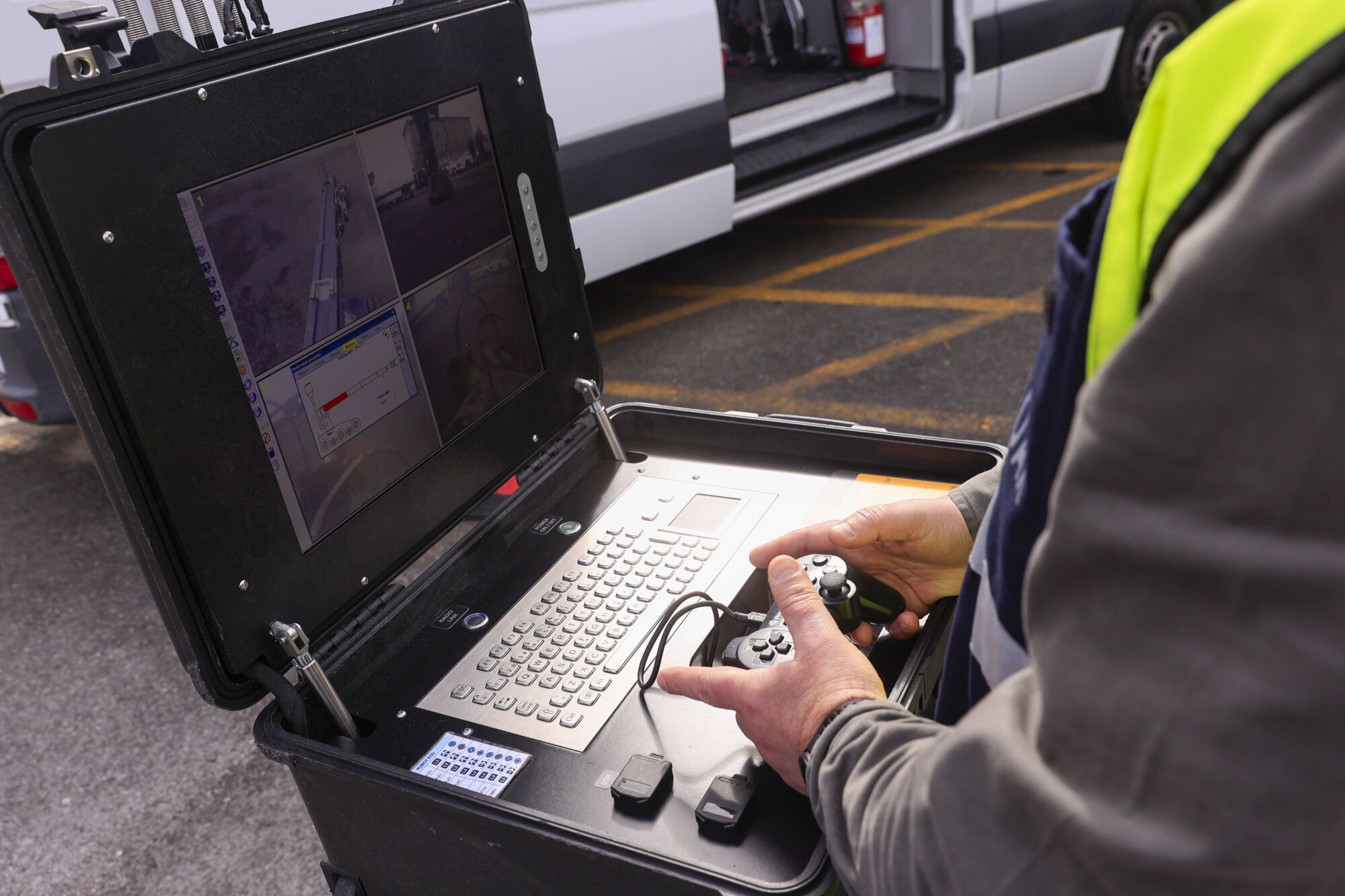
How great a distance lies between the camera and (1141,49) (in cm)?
519

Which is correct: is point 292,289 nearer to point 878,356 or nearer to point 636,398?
point 636,398

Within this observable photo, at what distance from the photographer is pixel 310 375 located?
98cm

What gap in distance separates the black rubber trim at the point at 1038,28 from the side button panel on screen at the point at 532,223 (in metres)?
3.68

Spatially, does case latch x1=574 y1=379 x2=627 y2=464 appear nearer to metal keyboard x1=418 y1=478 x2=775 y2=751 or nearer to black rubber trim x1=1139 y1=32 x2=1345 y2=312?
metal keyboard x1=418 y1=478 x2=775 y2=751

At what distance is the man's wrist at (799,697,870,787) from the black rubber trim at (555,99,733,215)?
8.71 ft

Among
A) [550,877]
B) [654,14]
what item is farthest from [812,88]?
[550,877]

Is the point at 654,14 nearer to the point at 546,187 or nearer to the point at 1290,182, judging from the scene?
the point at 546,187

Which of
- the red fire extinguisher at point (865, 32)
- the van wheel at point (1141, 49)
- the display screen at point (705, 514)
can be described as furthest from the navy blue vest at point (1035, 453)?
the van wheel at point (1141, 49)

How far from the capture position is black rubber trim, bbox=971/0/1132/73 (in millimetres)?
4402

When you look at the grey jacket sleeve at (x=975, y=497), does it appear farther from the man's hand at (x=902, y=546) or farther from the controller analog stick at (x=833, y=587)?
the controller analog stick at (x=833, y=587)

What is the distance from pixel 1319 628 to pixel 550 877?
62cm

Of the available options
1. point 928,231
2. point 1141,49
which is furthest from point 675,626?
point 1141,49

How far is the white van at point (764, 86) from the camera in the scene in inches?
129

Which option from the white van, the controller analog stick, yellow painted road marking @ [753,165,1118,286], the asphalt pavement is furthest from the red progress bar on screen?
yellow painted road marking @ [753,165,1118,286]
